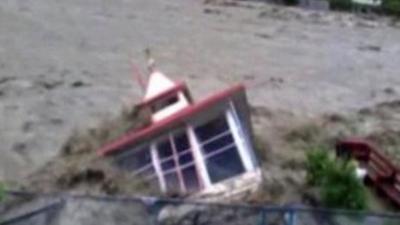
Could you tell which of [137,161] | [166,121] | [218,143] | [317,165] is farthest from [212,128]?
[317,165]

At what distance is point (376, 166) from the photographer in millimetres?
12492

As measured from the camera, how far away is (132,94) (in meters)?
15.9

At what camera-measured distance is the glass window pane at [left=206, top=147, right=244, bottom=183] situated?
38.3 ft

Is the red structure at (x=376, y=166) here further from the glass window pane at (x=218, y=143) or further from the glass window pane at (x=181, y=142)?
the glass window pane at (x=181, y=142)

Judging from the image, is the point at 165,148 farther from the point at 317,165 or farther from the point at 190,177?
the point at 317,165

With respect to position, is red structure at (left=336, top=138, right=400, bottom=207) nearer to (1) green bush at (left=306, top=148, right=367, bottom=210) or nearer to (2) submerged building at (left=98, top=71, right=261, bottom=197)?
(1) green bush at (left=306, top=148, right=367, bottom=210)

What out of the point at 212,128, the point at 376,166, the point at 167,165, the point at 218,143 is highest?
the point at 212,128

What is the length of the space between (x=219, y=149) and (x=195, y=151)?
25 cm

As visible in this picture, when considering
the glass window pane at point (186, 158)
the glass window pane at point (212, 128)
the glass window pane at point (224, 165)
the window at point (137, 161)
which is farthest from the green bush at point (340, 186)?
the window at point (137, 161)

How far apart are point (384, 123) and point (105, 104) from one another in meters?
3.30

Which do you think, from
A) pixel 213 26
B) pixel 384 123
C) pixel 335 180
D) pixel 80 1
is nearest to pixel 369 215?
pixel 335 180

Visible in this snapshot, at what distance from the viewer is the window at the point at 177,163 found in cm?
1168

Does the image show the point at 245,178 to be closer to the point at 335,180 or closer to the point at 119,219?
the point at 335,180

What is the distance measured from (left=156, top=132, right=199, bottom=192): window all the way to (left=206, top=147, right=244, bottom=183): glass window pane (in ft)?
0.52
